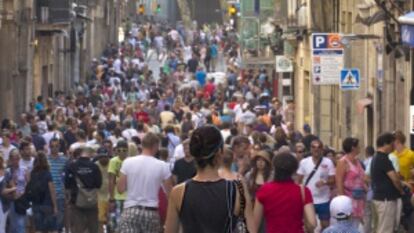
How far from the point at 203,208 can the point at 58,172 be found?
1290cm

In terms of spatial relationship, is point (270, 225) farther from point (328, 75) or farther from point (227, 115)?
point (227, 115)

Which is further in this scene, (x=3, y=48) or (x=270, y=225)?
(x=3, y=48)

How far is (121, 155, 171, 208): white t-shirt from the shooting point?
1570cm

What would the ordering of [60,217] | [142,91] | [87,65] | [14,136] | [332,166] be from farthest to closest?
[87,65] → [142,91] → [14,136] → [60,217] → [332,166]

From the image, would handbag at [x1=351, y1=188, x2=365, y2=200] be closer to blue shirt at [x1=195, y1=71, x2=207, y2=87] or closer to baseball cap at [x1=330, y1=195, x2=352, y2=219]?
baseball cap at [x1=330, y1=195, x2=352, y2=219]

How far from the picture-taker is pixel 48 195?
2117 centimetres

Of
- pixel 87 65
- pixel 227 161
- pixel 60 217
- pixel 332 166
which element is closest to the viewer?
pixel 227 161

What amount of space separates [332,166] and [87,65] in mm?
42934

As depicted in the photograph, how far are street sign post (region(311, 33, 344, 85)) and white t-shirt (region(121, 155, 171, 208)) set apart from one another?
14.5 meters

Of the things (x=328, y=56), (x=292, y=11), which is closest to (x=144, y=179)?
(x=328, y=56)

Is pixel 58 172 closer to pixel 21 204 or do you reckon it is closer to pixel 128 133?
pixel 21 204

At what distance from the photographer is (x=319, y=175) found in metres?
19.7

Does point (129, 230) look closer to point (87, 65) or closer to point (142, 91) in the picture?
point (142, 91)

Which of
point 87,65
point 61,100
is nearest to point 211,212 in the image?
point 61,100
